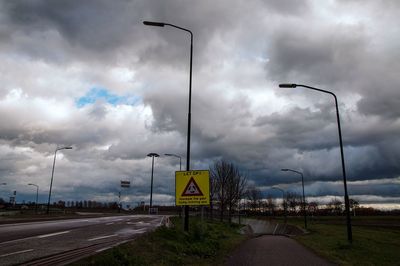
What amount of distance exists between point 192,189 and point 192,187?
0.09 metres

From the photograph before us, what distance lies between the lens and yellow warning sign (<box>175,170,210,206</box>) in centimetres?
1645

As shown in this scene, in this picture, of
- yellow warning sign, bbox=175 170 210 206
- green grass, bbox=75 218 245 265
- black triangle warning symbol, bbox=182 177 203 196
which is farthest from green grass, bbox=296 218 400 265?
black triangle warning symbol, bbox=182 177 203 196

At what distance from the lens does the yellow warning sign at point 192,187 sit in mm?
16453

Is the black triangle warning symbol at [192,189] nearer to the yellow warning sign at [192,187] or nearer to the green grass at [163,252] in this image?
the yellow warning sign at [192,187]

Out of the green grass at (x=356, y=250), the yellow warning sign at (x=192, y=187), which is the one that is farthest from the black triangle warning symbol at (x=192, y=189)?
the green grass at (x=356, y=250)

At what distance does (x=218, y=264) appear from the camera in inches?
522

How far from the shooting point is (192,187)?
16.7 metres

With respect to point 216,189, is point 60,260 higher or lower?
lower

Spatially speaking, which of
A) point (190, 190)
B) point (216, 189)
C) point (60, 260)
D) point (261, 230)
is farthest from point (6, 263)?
point (261, 230)

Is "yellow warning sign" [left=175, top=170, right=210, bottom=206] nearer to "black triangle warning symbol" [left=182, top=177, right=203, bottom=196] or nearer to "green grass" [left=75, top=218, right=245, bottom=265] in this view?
"black triangle warning symbol" [left=182, top=177, right=203, bottom=196]

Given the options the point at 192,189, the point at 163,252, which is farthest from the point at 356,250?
the point at 163,252

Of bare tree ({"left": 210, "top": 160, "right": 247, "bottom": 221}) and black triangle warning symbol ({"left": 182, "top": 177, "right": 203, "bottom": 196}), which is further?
bare tree ({"left": 210, "top": 160, "right": 247, "bottom": 221})

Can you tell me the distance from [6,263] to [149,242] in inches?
204

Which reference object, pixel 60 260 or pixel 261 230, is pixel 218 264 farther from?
pixel 261 230
